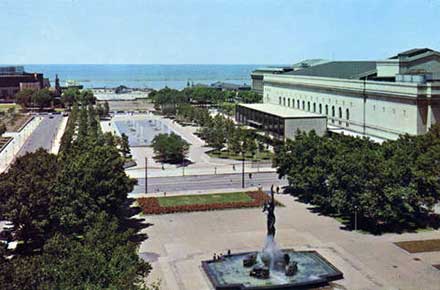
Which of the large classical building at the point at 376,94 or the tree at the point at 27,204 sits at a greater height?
the large classical building at the point at 376,94

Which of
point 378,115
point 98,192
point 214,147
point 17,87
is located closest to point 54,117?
point 17,87

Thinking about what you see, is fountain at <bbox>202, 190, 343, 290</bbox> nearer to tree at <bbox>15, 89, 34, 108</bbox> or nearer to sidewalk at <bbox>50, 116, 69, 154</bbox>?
sidewalk at <bbox>50, 116, 69, 154</bbox>

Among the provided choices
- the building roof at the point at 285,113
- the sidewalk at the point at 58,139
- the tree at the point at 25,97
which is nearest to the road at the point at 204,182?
the building roof at the point at 285,113

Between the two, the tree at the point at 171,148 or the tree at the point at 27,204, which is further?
the tree at the point at 171,148

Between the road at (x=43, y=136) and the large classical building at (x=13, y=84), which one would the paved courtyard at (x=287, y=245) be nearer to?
the road at (x=43, y=136)

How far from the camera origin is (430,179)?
46.4 m

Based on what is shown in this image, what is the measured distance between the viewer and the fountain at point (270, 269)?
33.8 meters

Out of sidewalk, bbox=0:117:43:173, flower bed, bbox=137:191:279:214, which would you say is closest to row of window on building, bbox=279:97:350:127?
flower bed, bbox=137:191:279:214

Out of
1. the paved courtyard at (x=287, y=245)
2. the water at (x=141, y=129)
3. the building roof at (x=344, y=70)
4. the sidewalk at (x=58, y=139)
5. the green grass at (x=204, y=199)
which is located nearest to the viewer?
the paved courtyard at (x=287, y=245)

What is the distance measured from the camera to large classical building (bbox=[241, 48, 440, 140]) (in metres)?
72.0

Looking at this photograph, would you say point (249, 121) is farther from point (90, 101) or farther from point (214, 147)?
point (90, 101)

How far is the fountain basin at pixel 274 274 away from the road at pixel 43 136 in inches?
1907

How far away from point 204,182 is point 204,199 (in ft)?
29.0

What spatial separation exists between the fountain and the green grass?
17004mm
